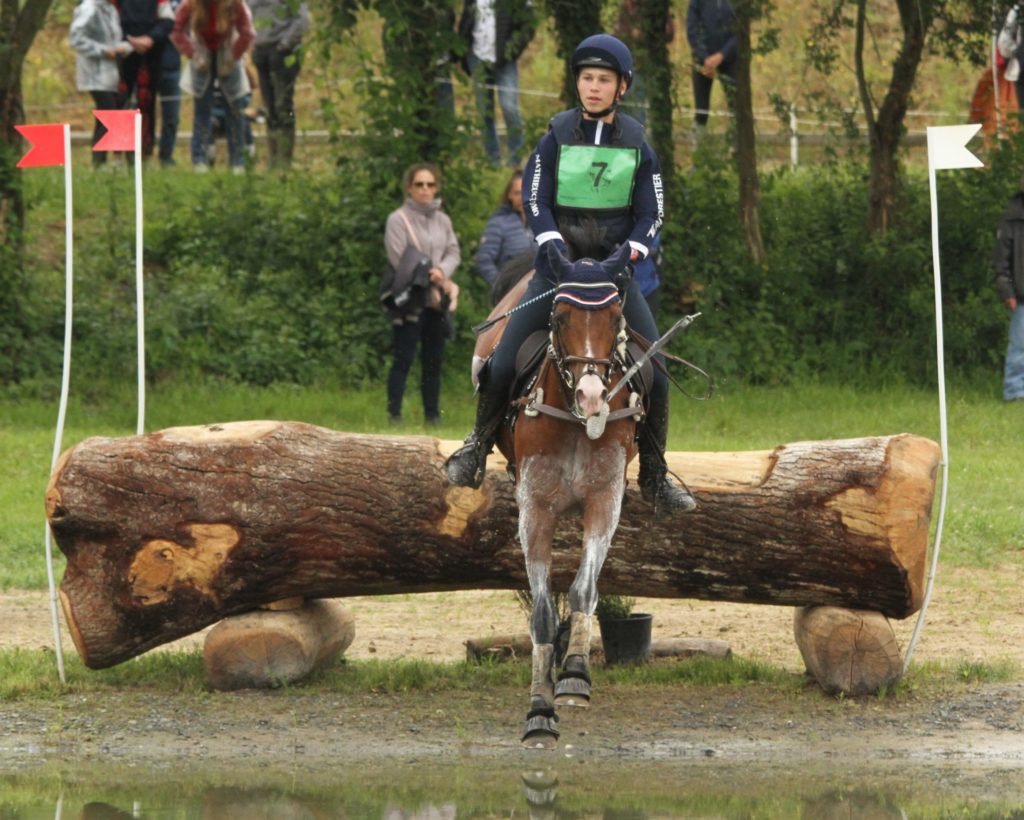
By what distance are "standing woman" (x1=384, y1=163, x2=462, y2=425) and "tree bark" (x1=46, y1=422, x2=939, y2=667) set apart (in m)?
7.07

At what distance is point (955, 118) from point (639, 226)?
1716 centimetres

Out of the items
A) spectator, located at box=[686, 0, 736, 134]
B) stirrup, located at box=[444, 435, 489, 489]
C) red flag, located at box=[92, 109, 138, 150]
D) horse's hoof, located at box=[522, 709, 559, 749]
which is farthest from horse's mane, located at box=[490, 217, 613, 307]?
spectator, located at box=[686, 0, 736, 134]

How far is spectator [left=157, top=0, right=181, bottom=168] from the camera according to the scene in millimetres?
21250

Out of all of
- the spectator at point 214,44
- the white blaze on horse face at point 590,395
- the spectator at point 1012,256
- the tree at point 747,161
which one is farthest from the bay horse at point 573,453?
the spectator at point 214,44

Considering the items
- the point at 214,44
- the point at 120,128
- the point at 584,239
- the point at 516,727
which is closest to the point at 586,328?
the point at 584,239

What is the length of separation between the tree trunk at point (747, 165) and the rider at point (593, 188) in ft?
36.7

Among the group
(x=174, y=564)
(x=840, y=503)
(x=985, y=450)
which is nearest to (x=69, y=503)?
(x=174, y=564)

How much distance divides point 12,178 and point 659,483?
35.5 ft

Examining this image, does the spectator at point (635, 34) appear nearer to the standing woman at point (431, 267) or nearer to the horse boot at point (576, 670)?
the standing woman at point (431, 267)

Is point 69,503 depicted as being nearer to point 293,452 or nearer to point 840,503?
point 293,452

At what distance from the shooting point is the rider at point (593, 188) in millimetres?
8438

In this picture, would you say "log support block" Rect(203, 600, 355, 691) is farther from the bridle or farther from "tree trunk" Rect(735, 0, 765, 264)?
"tree trunk" Rect(735, 0, 765, 264)

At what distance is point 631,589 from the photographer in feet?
30.5

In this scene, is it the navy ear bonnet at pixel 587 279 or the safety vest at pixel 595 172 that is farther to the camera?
the safety vest at pixel 595 172
